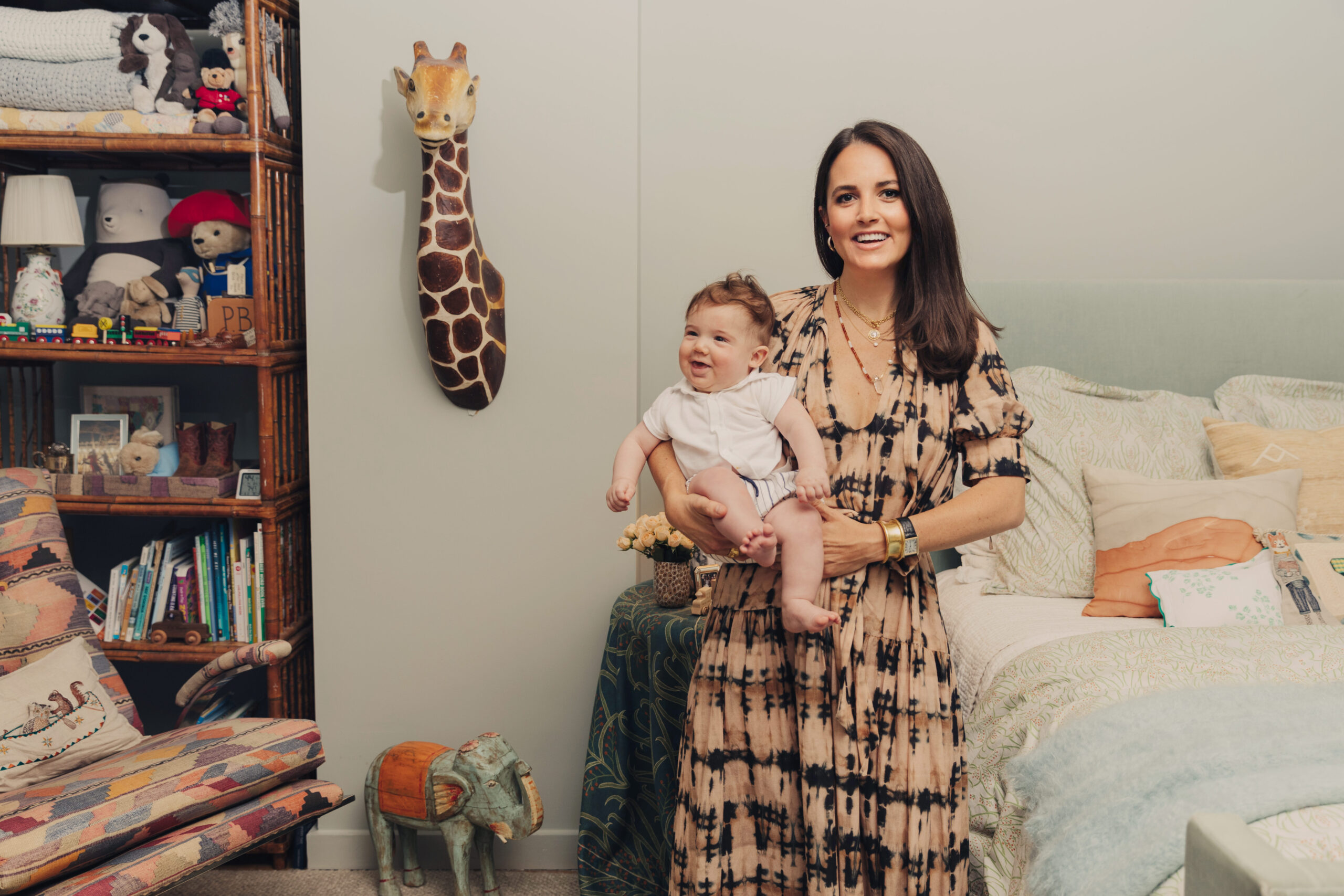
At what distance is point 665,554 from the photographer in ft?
6.88

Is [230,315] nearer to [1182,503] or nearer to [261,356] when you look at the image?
[261,356]

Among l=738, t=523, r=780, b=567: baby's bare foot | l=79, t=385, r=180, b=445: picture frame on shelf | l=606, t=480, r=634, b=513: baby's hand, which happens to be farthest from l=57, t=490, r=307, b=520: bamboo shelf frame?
l=738, t=523, r=780, b=567: baby's bare foot

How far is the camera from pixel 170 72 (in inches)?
84.9

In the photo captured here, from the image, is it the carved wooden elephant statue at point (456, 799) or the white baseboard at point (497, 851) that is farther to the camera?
the white baseboard at point (497, 851)

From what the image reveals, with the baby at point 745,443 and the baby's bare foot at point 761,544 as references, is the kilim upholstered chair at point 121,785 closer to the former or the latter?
the baby at point 745,443

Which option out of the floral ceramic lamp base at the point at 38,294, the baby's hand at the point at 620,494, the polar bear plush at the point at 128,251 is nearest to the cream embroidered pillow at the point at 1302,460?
the baby's hand at the point at 620,494

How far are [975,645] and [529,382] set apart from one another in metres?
1.18

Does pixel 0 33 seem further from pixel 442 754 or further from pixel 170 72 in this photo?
pixel 442 754

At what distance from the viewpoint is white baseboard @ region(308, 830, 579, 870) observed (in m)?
2.31

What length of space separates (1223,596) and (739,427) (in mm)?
1100

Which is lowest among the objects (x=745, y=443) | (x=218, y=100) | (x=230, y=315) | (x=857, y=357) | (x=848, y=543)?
(x=848, y=543)

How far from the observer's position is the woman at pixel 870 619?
1.21 meters

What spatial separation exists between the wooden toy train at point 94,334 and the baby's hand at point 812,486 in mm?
1727

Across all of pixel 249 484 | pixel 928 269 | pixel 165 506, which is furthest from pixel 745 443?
pixel 165 506
